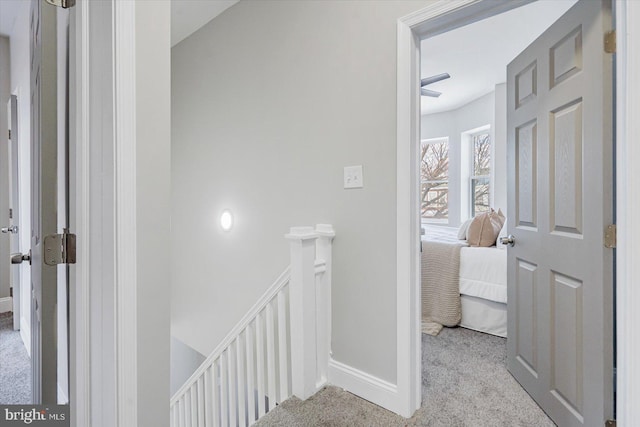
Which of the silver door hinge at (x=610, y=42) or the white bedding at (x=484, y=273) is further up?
the silver door hinge at (x=610, y=42)

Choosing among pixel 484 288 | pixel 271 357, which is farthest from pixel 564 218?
pixel 271 357

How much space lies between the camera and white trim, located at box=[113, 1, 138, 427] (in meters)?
0.86

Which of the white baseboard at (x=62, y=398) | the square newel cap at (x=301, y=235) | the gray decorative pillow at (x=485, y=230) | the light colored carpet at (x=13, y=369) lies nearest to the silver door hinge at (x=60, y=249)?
the white baseboard at (x=62, y=398)

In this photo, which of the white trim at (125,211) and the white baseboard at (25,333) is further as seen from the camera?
the white baseboard at (25,333)

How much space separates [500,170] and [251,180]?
369 centimetres

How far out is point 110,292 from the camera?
34.2 inches

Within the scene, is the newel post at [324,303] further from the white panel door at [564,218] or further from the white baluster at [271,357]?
the white panel door at [564,218]

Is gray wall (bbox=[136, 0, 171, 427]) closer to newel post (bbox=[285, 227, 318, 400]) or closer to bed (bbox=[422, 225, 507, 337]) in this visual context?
newel post (bbox=[285, 227, 318, 400])

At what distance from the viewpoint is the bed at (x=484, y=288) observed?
2766 mm

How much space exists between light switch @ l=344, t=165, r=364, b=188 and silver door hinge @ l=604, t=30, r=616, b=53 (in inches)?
44.5

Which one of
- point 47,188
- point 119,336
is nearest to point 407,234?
point 119,336
